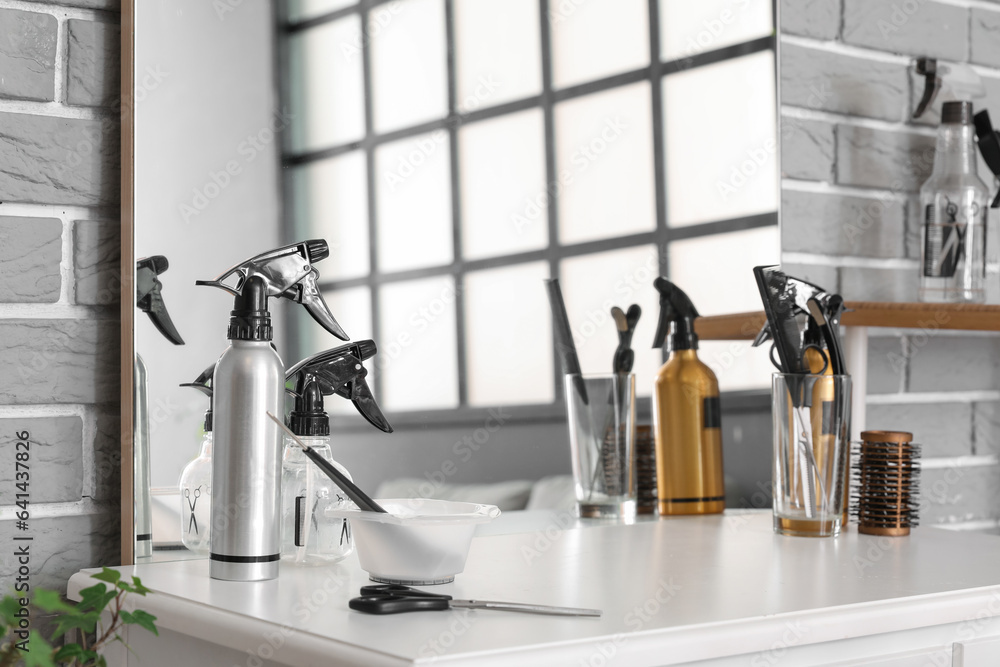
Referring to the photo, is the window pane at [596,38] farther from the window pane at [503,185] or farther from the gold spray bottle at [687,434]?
the gold spray bottle at [687,434]

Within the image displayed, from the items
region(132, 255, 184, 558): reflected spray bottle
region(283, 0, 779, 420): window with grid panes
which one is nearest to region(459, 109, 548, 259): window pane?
region(283, 0, 779, 420): window with grid panes

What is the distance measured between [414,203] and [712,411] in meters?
0.47

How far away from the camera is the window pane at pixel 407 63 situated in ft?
3.77

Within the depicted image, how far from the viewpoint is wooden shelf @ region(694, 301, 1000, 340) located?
4.25 feet

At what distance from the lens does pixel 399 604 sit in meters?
0.70

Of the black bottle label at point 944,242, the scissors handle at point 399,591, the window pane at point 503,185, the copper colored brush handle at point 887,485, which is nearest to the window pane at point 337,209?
the window pane at point 503,185

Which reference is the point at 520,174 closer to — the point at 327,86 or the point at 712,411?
the point at 327,86

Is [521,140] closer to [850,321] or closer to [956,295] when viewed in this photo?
[850,321]

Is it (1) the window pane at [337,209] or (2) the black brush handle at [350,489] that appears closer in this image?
(2) the black brush handle at [350,489]

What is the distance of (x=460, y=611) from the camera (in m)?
0.71

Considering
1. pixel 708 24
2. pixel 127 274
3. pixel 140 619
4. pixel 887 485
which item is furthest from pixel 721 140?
pixel 140 619

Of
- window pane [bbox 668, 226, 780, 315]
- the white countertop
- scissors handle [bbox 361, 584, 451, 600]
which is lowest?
the white countertop

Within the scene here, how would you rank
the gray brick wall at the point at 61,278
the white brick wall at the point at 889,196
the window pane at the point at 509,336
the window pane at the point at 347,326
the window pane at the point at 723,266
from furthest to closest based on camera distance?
the white brick wall at the point at 889,196
the window pane at the point at 723,266
the window pane at the point at 509,336
the window pane at the point at 347,326
the gray brick wall at the point at 61,278

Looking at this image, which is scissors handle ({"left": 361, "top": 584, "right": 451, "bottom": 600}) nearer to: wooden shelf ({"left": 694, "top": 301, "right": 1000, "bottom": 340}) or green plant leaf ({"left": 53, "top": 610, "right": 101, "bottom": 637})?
green plant leaf ({"left": 53, "top": 610, "right": 101, "bottom": 637})
